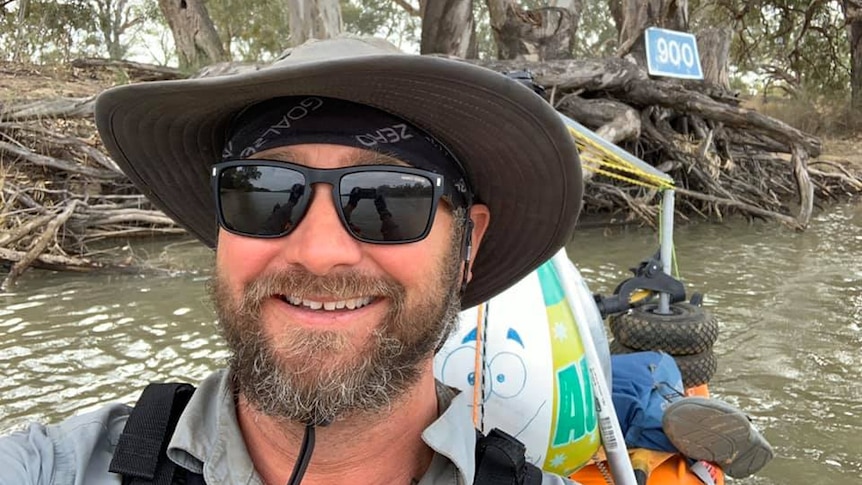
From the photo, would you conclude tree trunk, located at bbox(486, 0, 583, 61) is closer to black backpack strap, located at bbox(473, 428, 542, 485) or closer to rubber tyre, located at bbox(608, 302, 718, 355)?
rubber tyre, located at bbox(608, 302, 718, 355)

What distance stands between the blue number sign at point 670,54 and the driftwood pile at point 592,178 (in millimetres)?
4810

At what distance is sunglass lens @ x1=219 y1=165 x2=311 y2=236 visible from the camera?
4.61 ft

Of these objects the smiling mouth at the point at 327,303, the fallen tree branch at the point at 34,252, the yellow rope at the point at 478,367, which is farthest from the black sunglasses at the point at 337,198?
the fallen tree branch at the point at 34,252

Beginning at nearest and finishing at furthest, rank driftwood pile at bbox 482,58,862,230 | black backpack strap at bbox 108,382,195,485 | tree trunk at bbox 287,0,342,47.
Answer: black backpack strap at bbox 108,382,195,485, tree trunk at bbox 287,0,342,47, driftwood pile at bbox 482,58,862,230

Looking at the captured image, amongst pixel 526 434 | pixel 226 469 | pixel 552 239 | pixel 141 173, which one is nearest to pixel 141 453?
pixel 226 469

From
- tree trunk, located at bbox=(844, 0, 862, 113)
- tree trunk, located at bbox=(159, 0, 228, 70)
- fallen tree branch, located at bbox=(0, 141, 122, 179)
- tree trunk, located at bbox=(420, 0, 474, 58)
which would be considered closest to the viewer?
fallen tree branch, located at bbox=(0, 141, 122, 179)

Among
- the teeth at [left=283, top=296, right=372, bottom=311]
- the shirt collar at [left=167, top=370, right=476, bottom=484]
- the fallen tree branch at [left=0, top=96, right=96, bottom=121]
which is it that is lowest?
the shirt collar at [left=167, top=370, right=476, bottom=484]

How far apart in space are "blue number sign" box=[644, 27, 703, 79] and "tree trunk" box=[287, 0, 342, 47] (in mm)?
5565

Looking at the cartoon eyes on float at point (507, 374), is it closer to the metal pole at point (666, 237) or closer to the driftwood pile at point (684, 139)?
the metal pole at point (666, 237)

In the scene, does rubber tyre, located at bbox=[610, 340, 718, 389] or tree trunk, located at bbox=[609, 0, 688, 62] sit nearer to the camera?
rubber tyre, located at bbox=[610, 340, 718, 389]

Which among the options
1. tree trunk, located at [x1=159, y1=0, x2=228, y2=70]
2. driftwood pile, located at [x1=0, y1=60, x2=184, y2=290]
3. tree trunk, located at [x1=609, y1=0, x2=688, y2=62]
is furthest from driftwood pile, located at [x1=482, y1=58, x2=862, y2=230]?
tree trunk, located at [x1=159, y1=0, x2=228, y2=70]

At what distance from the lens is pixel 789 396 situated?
5535 mm

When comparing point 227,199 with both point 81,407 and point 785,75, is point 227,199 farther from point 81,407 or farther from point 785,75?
point 785,75

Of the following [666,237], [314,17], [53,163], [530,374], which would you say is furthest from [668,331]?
[53,163]
